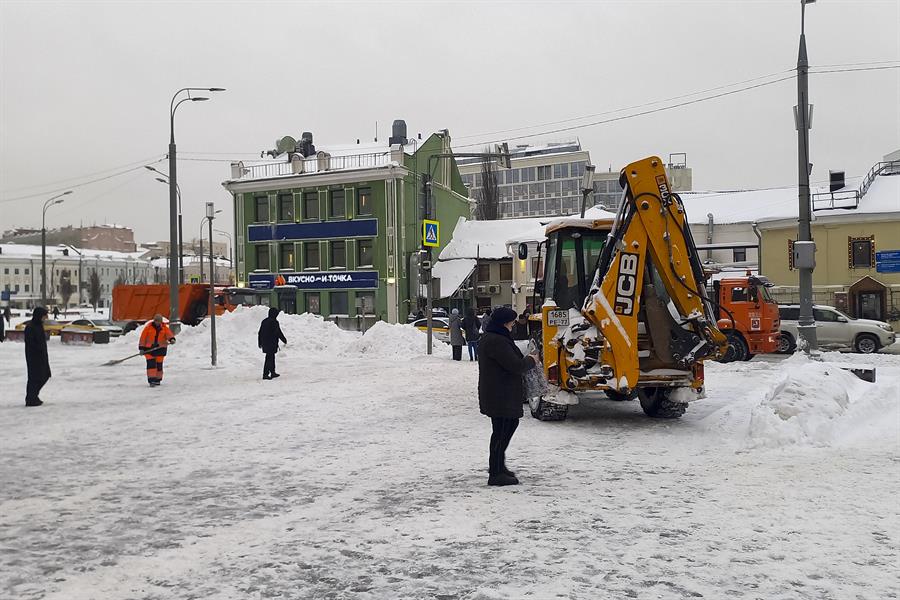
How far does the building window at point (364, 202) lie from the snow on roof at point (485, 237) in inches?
233

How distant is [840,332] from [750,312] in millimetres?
4877

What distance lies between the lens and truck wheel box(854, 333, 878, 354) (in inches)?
919

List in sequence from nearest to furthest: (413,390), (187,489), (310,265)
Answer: (187,489), (413,390), (310,265)

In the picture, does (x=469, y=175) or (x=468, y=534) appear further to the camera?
(x=469, y=175)

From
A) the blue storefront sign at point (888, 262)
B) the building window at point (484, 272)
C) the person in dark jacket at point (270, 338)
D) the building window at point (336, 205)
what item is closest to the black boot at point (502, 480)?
the person in dark jacket at point (270, 338)

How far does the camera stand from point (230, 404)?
13.5m

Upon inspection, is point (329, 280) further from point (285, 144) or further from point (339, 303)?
point (285, 144)

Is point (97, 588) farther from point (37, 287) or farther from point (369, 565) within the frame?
point (37, 287)

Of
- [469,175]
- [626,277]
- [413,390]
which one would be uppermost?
[469,175]

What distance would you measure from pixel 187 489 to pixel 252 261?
43.8 meters

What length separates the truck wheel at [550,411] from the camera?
11180mm

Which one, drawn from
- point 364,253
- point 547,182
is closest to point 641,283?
point 364,253

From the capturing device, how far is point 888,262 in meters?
33.7

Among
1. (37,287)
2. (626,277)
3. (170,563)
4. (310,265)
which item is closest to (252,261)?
(310,265)
